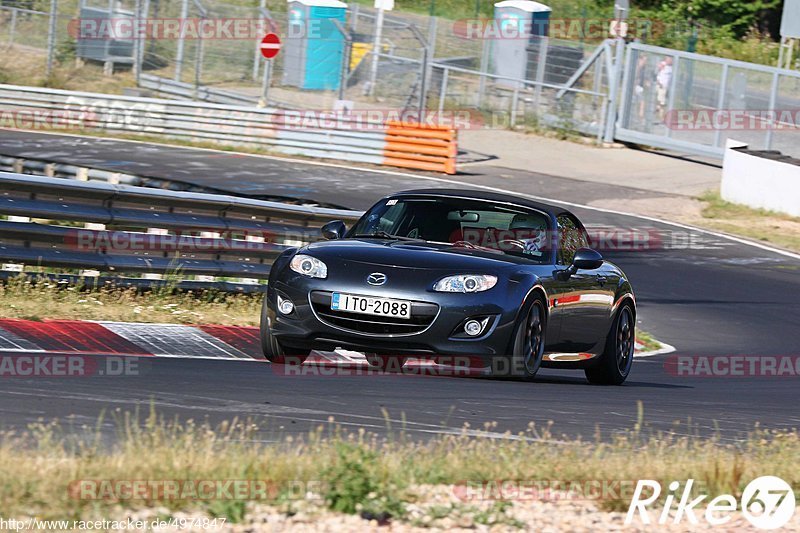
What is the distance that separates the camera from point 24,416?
6.41 meters

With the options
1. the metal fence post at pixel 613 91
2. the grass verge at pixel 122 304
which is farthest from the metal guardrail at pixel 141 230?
the metal fence post at pixel 613 91

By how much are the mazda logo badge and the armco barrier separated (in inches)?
834

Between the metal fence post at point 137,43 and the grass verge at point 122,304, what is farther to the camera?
the metal fence post at point 137,43

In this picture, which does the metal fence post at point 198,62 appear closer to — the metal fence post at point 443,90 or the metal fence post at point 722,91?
the metal fence post at point 443,90

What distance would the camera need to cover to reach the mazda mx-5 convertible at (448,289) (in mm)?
8484

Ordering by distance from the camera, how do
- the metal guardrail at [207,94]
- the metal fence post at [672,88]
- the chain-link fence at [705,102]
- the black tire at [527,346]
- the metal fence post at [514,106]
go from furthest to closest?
the metal fence post at [514,106], the metal guardrail at [207,94], the metal fence post at [672,88], the chain-link fence at [705,102], the black tire at [527,346]

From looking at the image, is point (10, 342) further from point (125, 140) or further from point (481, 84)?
point (481, 84)

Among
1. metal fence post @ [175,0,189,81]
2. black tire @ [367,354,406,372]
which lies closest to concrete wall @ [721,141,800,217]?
metal fence post @ [175,0,189,81]

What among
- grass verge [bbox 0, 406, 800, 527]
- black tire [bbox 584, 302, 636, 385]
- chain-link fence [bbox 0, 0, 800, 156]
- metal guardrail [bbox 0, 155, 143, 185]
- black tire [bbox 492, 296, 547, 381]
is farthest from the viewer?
chain-link fence [bbox 0, 0, 800, 156]

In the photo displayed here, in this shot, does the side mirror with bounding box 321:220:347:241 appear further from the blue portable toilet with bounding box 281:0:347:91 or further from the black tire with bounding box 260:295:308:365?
the blue portable toilet with bounding box 281:0:347:91

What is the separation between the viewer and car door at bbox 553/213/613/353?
977 centimetres

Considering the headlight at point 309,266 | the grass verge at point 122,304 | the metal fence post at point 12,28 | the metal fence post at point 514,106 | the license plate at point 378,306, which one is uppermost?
the metal fence post at point 12,28

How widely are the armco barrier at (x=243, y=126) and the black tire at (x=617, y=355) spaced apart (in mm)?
18881

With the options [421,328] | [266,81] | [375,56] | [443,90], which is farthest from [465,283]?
[443,90]
